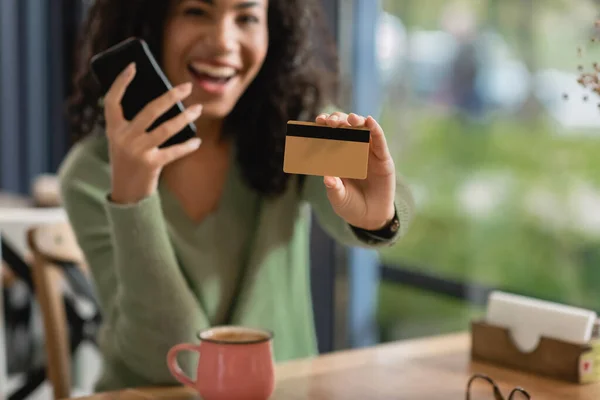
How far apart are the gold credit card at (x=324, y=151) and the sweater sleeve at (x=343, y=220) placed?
25 centimetres

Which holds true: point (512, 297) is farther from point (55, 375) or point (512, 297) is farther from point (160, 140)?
point (55, 375)

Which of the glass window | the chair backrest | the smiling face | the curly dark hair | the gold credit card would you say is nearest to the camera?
the gold credit card

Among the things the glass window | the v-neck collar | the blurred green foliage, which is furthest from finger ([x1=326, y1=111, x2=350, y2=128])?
the blurred green foliage

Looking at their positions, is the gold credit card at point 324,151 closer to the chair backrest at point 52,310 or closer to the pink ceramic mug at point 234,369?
the pink ceramic mug at point 234,369

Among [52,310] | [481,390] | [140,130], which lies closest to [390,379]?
[481,390]

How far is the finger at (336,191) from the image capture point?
0.98 m

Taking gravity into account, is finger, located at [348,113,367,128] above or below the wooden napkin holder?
above

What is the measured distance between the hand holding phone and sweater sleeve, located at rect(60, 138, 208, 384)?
6 centimetres

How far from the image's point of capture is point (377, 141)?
985 mm

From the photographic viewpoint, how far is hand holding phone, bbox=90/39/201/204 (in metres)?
1.14

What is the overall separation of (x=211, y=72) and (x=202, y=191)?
0.23m

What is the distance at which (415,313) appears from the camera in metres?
3.12

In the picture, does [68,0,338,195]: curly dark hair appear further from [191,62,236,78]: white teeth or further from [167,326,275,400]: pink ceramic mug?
[167,326,275,400]: pink ceramic mug

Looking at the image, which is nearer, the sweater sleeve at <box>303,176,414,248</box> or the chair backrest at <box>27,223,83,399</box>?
the sweater sleeve at <box>303,176,414,248</box>
